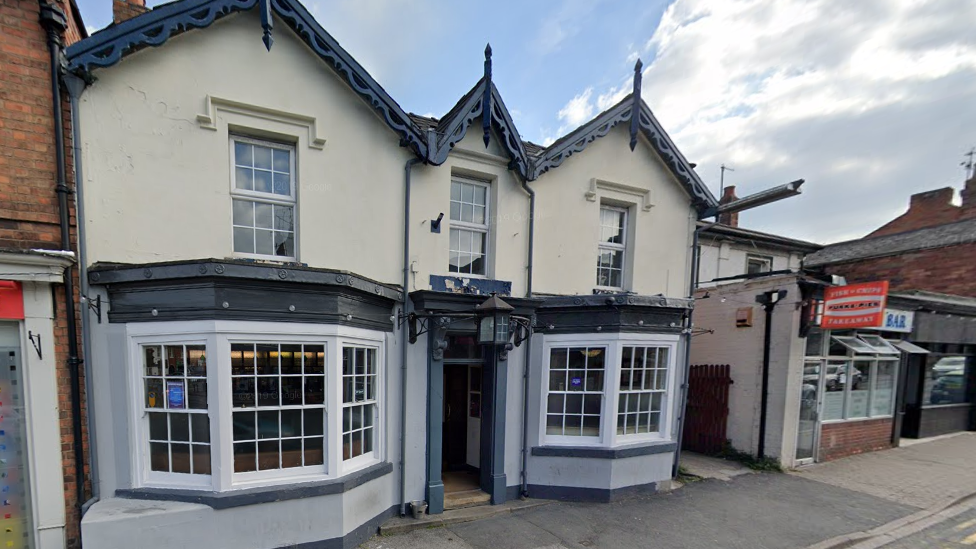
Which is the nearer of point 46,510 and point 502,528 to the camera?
point 46,510

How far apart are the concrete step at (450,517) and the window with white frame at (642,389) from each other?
7.02 ft


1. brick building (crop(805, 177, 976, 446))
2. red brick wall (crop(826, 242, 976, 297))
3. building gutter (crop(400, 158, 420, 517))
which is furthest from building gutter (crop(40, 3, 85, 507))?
red brick wall (crop(826, 242, 976, 297))

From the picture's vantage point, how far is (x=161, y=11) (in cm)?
455

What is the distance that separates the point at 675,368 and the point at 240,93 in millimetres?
8433

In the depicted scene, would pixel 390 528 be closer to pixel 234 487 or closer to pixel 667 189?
pixel 234 487

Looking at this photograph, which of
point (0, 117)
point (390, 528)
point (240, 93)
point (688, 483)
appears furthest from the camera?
point (688, 483)

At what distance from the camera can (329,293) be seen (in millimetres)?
4930

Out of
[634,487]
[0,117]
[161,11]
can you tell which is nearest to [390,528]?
[634,487]

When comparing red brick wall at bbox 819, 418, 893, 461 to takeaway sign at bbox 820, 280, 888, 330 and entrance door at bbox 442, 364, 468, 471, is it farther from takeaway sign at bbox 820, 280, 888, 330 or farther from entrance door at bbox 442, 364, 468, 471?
entrance door at bbox 442, 364, 468, 471

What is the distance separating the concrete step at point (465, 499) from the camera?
6.30 metres

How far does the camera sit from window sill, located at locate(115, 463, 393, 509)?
14.7 ft

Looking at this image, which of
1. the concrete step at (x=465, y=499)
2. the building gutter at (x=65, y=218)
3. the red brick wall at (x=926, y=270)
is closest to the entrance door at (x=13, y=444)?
the building gutter at (x=65, y=218)

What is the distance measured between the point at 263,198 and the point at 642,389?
7004 millimetres

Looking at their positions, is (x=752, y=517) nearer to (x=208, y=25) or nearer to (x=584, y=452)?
(x=584, y=452)
